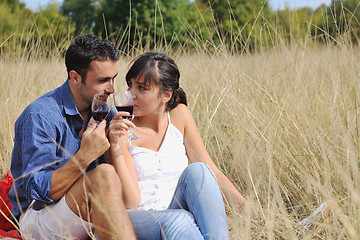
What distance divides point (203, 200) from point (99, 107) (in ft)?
2.49

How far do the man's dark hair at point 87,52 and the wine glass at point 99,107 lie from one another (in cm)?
33

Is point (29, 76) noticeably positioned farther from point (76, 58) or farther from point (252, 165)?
point (252, 165)

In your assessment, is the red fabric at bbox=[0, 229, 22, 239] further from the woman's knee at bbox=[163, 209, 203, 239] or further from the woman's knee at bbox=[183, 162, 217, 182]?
the woman's knee at bbox=[183, 162, 217, 182]

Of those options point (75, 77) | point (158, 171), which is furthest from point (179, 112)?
point (75, 77)

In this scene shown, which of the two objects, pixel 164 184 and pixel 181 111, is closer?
pixel 164 184

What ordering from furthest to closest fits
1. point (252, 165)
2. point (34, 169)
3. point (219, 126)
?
point (219, 126)
point (252, 165)
point (34, 169)

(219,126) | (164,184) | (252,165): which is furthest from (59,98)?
(219,126)

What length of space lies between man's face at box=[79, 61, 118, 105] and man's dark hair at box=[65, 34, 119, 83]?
0.03 meters

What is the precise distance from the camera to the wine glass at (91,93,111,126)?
7.11 feet

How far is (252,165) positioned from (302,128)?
0.43m

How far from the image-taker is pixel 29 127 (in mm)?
2158

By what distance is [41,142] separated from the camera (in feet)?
7.07

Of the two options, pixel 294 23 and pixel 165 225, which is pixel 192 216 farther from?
pixel 294 23

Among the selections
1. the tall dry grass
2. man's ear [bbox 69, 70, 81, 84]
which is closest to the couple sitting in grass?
man's ear [bbox 69, 70, 81, 84]
